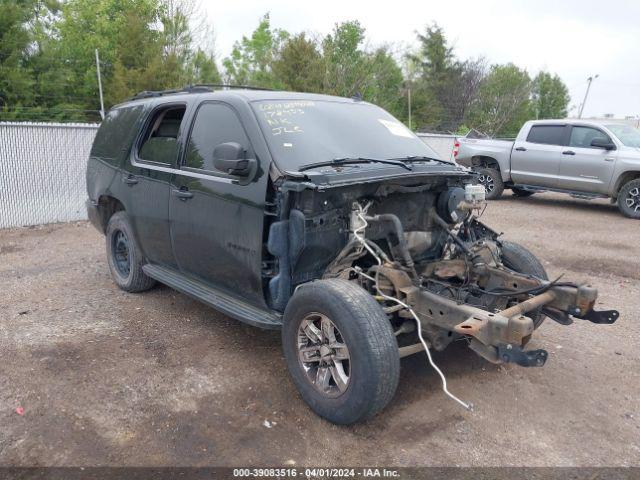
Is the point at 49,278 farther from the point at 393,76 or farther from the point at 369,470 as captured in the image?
the point at 393,76

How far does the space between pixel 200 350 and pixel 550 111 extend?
4455 cm

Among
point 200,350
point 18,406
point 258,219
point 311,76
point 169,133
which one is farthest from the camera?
point 311,76

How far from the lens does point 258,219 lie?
12.3ft

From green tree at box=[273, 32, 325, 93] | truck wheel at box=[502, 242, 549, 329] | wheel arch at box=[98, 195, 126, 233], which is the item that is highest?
green tree at box=[273, 32, 325, 93]

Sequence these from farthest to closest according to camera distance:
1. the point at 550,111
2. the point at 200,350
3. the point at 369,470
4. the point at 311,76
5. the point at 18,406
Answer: the point at 550,111, the point at 311,76, the point at 200,350, the point at 18,406, the point at 369,470

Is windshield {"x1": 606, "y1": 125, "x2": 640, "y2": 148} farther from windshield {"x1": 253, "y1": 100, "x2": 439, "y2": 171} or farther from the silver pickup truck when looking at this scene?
windshield {"x1": 253, "y1": 100, "x2": 439, "y2": 171}

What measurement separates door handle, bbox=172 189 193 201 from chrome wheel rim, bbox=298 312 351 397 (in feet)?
4.94

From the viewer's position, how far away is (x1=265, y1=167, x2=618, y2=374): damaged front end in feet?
11.3

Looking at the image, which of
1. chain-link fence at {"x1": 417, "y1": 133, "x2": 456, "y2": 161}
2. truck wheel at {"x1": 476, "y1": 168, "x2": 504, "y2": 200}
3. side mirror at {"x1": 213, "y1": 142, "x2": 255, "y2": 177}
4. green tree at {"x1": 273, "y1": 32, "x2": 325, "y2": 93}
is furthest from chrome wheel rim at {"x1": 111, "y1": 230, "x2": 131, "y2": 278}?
green tree at {"x1": 273, "y1": 32, "x2": 325, "y2": 93}

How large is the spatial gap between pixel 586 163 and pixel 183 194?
9.09 m

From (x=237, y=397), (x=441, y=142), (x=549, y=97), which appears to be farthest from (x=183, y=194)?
(x=549, y=97)

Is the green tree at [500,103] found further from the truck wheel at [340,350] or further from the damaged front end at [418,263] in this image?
the truck wheel at [340,350]

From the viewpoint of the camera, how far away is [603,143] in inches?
423

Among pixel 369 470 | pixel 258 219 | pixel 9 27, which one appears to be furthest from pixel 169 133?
pixel 9 27
